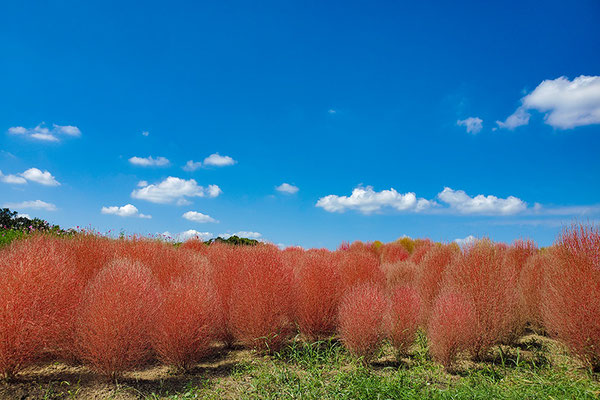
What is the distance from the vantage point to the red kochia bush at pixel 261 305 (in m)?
5.41

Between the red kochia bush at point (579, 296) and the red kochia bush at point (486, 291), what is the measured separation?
0.65 metres

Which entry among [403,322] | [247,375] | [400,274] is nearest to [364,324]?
[403,322]

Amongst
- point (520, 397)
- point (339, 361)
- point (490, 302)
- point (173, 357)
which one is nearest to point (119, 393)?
point (173, 357)

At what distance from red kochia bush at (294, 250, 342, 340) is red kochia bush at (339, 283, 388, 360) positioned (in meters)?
0.72

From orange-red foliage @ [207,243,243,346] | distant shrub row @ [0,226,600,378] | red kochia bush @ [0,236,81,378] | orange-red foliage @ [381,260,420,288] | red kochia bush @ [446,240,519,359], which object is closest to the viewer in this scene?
red kochia bush @ [0,236,81,378]

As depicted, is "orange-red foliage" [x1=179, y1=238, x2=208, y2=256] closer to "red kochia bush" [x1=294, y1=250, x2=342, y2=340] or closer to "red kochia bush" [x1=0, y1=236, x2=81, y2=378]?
"red kochia bush" [x1=294, y1=250, x2=342, y2=340]

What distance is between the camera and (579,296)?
207 inches

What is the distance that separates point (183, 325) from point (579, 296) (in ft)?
17.0

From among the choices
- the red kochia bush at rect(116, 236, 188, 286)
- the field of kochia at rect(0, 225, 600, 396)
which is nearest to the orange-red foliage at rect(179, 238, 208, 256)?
the red kochia bush at rect(116, 236, 188, 286)

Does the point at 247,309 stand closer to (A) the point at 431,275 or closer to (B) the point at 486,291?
(B) the point at 486,291

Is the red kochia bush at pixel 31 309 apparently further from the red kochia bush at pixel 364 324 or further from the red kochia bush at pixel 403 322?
the red kochia bush at pixel 403 322

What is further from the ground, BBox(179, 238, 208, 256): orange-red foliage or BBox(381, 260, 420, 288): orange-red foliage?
BBox(179, 238, 208, 256): orange-red foliage

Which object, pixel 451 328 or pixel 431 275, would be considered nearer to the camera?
pixel 451 328

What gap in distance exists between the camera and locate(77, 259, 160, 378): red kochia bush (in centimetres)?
427
